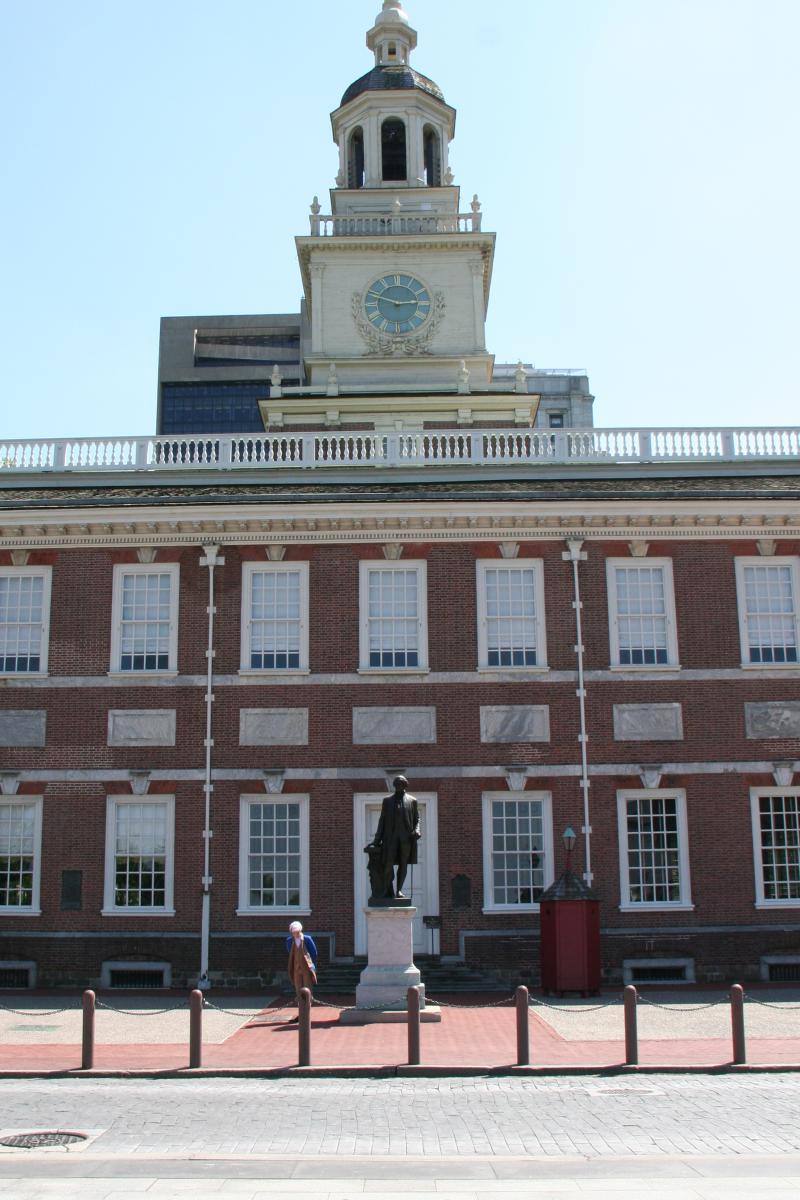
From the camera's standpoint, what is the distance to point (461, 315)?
1500 inches

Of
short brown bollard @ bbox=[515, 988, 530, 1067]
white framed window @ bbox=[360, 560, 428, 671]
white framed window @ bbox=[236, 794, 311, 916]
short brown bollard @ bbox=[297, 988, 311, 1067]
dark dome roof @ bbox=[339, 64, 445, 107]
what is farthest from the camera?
dark dome roof @ bbox=[339, 64, 445, 107]

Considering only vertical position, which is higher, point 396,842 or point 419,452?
point 419,452

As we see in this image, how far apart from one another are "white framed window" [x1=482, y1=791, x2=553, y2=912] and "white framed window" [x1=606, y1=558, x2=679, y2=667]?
3.19m

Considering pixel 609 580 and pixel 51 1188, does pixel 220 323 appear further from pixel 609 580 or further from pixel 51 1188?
pixel 51 1188

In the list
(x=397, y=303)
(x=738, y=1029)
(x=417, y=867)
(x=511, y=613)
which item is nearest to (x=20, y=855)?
(x=417, y=867)

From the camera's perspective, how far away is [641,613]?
24906 millimetres

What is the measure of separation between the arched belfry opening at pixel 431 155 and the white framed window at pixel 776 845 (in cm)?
2385

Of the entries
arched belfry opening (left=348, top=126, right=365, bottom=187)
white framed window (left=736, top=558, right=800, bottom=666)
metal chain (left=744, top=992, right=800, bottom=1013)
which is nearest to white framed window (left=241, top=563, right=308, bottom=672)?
white framed window (left=736, top=558, right=800, bottom=666)

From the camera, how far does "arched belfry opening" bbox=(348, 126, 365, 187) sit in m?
40.8

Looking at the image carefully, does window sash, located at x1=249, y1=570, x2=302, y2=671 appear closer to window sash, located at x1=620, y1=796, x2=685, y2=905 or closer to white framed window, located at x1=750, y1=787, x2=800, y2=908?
window sash, located at x1=620, y1=796, x2=685, y2=905

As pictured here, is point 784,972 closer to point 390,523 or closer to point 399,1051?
point 399,1051

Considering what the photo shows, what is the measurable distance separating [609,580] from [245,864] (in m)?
8.70

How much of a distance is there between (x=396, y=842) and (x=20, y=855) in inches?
323

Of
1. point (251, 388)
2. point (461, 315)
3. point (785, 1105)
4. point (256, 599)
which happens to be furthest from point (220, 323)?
point (785, 1105)
